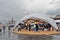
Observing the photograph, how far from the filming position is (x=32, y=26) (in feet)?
179

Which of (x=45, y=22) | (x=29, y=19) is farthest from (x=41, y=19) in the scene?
(x=29, y=19)

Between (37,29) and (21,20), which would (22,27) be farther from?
(37,29)

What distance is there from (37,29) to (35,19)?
7180 millimetres

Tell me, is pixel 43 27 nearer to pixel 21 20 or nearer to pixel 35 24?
pixel 35 24

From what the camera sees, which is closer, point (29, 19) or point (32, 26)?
point (32, 26)

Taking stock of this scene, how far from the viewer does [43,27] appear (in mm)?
52625

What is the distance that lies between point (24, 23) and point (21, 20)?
2341 millimetres

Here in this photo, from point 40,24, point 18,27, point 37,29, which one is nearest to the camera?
point 37,29

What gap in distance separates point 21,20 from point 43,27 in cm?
992

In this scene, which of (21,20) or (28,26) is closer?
(28,26)

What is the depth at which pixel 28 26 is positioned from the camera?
186 ft

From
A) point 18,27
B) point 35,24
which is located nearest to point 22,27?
point 18,27

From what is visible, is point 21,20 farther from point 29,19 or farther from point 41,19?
point 41,19

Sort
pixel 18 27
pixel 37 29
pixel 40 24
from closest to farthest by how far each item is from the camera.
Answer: pixel 37 29 → pixel 40 24 → pixel 18 27
